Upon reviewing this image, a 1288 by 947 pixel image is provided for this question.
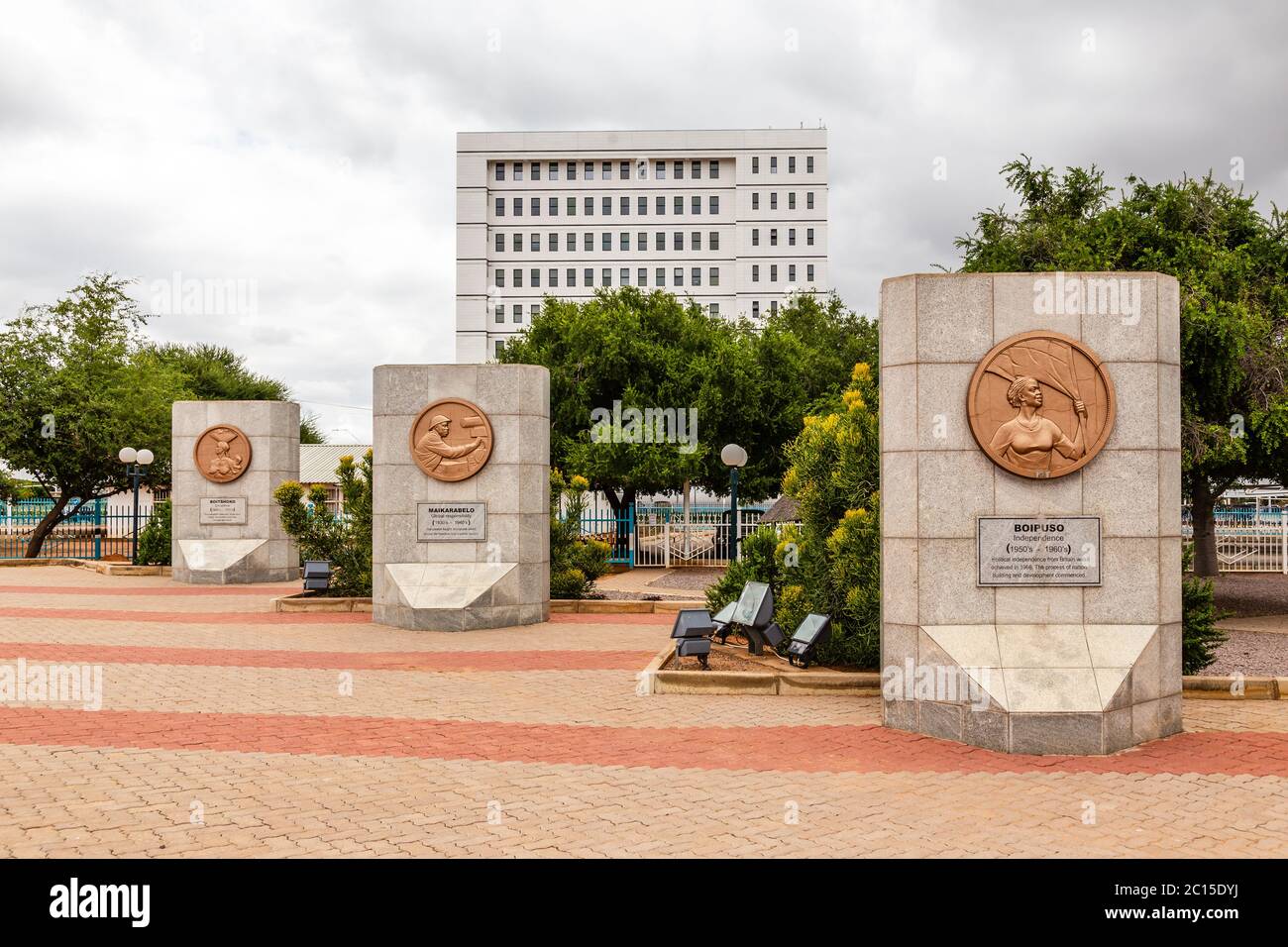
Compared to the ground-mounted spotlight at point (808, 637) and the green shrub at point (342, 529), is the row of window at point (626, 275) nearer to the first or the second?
the green shrub at point (342, 529)

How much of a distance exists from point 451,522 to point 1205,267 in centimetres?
1305

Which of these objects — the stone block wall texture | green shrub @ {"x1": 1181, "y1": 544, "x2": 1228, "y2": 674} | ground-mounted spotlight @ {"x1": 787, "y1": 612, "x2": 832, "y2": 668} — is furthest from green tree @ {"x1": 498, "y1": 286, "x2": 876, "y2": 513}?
the stone block wall texture

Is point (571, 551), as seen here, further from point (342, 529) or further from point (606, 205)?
point (606, 205)

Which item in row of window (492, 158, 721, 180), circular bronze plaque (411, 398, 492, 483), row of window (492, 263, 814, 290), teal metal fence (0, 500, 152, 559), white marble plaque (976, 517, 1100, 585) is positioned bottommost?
teal metal fence (0, 500, 152, 559)

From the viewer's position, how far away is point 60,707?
887cm

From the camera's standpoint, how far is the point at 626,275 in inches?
3824

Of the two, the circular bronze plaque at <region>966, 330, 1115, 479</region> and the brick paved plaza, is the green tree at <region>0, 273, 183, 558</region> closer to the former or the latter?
the brick paved plaza

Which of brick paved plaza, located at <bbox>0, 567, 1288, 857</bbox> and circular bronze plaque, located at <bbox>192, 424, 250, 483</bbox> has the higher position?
circular bronze plaque, located at <bbox>192, 424, 250, 483</bbox>

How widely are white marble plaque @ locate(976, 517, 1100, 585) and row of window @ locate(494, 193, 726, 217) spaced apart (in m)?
92.9

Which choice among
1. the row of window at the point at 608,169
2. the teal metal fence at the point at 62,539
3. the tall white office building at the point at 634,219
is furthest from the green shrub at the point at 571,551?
the row of window at the point at 608,169

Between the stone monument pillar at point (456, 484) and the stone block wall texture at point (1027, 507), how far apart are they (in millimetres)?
7713

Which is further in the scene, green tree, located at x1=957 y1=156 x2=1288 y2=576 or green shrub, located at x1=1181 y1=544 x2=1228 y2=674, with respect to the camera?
green tree, located at x1=957 y1=156 x2=1288 y2=576

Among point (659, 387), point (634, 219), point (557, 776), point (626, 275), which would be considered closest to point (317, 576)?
point (557, 776)

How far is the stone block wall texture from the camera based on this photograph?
793 centimetres
